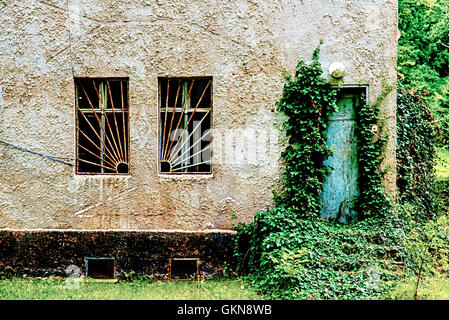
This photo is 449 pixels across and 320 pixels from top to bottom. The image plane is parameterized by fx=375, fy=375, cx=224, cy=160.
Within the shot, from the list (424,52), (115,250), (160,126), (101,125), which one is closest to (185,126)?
(160,126)

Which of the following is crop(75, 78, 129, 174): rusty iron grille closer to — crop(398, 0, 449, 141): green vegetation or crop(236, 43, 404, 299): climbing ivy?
crop(236, 43, 404, 299): climbing ivy

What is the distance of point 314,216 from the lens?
5.52 metres

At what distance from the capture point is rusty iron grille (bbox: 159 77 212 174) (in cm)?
586

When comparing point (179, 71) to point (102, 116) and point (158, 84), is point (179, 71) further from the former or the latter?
point (102, 116)

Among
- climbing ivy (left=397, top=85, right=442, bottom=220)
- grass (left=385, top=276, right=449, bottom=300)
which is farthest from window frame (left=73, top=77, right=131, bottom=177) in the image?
climbing ivy (left=397, top=85, right=442, bottom=220)

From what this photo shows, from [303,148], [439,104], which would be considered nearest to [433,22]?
[439,104]

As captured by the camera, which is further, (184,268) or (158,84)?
(158,84)

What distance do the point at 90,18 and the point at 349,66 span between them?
4.01 metres

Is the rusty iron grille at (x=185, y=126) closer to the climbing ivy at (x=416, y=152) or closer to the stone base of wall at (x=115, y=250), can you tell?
the stone base of wall at (x=115, y=250)

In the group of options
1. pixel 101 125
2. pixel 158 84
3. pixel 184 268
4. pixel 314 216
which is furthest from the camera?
pixel 101 125

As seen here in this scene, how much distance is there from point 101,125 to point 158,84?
1.11 m

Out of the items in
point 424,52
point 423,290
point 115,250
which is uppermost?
point 424,52

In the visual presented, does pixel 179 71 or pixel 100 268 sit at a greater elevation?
pixel 179 71

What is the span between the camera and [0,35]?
5773 mm
